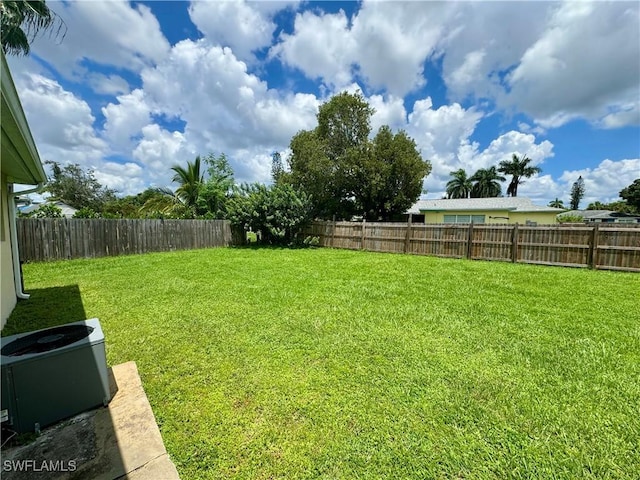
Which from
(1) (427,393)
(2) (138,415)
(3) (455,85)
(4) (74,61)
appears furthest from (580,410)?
(3) (455,85)

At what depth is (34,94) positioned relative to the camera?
7434 mm

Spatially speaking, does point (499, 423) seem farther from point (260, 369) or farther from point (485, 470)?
point (260, 369)

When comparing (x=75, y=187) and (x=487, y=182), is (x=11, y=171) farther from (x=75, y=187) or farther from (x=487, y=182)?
(x=487, y=182)

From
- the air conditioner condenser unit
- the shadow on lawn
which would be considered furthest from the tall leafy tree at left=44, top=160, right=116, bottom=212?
the air conditioner condenser unit

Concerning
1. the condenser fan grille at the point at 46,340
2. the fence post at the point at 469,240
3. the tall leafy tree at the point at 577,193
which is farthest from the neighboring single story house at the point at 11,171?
the tall leafy tree at the point at 577,193

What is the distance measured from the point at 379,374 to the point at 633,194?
5403 centimetres

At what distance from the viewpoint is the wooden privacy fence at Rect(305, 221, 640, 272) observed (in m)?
7.55

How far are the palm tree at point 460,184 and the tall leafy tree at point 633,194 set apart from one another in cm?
2213

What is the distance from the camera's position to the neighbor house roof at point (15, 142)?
5.71 feet

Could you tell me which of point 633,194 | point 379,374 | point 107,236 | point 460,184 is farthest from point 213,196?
point 633,194

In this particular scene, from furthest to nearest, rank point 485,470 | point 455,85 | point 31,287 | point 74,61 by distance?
point 455,85
point 74,61
point 31,287
point 485,470

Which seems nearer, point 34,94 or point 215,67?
point 34,94

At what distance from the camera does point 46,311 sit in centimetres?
421

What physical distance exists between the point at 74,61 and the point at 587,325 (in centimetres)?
1152
